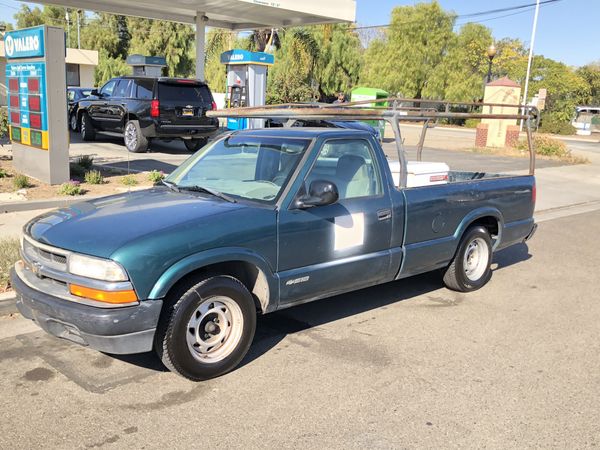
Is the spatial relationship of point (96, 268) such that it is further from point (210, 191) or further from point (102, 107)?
point (102, 107)

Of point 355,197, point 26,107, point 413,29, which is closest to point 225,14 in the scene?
point 26,107

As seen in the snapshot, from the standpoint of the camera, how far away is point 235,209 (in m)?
4.18

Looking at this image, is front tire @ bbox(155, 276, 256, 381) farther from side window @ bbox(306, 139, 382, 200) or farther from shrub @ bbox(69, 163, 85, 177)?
shrub @ bbox(69, 163, 85, 177)

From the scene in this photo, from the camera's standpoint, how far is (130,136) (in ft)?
51.3

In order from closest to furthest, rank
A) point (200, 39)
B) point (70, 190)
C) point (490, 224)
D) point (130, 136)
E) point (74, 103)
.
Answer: point (490, 224) → point (70, 190) → point (130, 136) → point (74, 103) → point (200, 39)

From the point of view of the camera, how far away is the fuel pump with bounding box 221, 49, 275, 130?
21.8 m

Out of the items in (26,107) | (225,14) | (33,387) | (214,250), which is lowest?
(33,387)

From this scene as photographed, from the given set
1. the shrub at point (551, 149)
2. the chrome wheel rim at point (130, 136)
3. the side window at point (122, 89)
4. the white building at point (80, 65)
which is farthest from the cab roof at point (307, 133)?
the white building at point (80, 65)

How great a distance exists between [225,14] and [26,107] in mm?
11672

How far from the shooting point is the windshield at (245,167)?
4602 mm

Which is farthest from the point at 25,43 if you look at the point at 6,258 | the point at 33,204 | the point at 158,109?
the point at 6,258

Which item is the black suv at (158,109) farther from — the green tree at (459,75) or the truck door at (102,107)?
the green tree at (459,75)

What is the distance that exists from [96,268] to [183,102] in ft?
39.8

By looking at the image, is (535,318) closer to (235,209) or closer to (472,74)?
(235,209)
